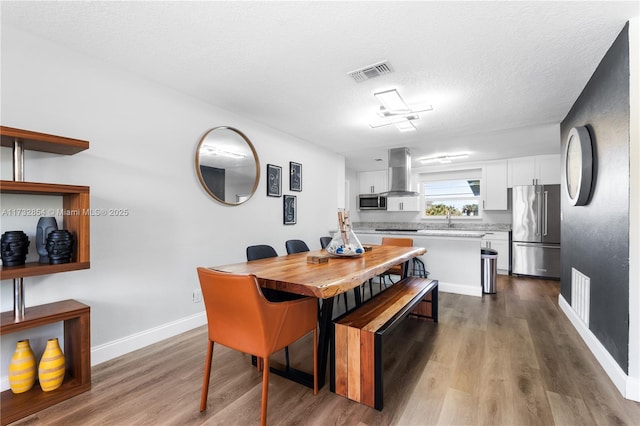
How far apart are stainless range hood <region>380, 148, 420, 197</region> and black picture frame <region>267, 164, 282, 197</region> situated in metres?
2.21

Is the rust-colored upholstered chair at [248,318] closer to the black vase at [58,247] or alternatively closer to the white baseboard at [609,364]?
the black vase at [58,247]

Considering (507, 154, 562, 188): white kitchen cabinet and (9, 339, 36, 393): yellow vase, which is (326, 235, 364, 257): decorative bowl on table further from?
(507, 154, 562, 188): white kitchen cabinet

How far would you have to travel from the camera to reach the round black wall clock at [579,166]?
2.35 m

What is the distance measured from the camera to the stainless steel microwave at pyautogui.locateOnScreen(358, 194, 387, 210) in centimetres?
716

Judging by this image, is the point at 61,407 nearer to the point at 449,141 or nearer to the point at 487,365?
the point at 487,365

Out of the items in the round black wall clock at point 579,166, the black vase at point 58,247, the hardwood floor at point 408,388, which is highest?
the round black wall clock at point 579,166

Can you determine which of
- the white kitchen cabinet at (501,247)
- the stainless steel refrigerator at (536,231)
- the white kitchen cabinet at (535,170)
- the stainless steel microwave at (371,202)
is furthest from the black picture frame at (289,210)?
the white kitchen cabinet at (535,170)

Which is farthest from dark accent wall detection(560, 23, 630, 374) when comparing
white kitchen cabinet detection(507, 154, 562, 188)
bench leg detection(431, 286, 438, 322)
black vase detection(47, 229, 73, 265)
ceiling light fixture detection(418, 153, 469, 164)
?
black vase detection(47, 229, 73, 265)

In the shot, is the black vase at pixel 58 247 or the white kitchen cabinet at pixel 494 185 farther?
the white kitchen cabinet at pixel 494 185

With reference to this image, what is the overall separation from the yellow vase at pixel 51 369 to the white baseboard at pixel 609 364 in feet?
11.4

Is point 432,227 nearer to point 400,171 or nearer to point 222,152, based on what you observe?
point 400,171

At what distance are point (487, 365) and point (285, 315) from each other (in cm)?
162

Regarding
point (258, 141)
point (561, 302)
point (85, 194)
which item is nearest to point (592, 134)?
point (561, 302)

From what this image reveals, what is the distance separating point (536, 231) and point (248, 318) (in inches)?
222
